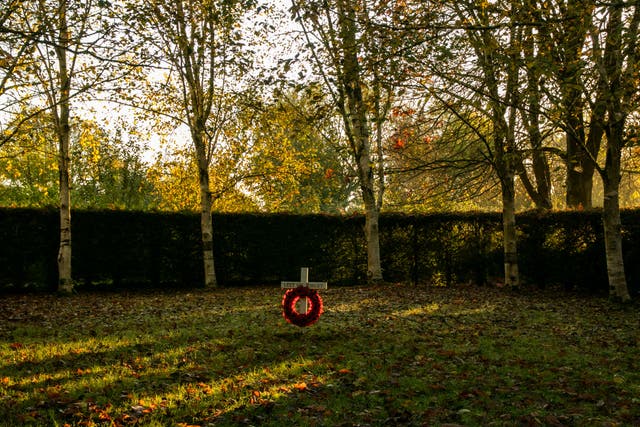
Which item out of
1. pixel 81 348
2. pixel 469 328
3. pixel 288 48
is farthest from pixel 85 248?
pixel 469 328

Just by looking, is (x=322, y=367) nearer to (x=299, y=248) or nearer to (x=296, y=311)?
(x=296, y=311)

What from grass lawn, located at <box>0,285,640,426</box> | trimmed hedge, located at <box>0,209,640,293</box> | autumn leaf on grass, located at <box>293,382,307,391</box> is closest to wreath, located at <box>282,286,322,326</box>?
grass lawn, located at <box>0,285,640,426</box>

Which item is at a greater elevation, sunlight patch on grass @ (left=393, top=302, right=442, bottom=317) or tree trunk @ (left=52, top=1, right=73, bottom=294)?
tree trunk @ (left=52, top=1, right=73, bottom=294)

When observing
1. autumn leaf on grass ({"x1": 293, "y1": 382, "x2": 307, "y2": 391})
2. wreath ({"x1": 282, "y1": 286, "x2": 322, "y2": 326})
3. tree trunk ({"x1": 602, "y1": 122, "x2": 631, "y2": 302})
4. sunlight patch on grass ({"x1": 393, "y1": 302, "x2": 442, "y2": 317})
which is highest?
tree trunk ({"x1": 602, "y1": 122, "x2": 631, "y2": 302})

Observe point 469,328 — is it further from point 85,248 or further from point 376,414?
point 85,248

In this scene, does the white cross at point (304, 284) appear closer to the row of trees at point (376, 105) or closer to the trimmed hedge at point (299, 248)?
the row of trees at point (376, 105)

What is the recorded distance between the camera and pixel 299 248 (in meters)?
19.6

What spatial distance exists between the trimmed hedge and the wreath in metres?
10.4

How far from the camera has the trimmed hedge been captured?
663 inches

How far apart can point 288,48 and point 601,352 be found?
13203 mm

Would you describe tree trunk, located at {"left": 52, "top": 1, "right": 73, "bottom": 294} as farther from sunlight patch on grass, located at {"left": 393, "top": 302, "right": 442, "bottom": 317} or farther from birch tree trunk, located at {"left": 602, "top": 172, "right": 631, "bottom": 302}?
birch tree trunk, located at {"left": 602, "top": 172, "right": 631, "bottom": 302}

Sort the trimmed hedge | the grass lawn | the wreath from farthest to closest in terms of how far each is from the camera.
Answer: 1. the trimmed hedge
2. the wreath
3. the grass lawn

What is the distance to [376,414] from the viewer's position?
5.17m

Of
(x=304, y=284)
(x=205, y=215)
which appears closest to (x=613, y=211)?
(x=304, y=284)
